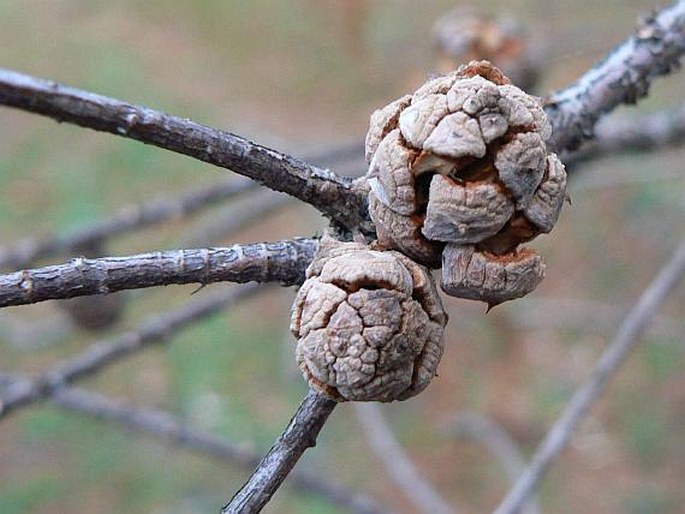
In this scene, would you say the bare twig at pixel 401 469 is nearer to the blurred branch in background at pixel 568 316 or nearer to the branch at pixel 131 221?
the branch at pixel 131 221

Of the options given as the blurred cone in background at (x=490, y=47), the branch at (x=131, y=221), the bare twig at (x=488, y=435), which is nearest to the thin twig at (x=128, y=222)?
the branch at (x=131, y=221)

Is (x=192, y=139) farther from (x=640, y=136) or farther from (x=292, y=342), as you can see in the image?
(x=292, y=342)

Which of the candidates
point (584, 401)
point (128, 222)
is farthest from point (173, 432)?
point (584, 401)

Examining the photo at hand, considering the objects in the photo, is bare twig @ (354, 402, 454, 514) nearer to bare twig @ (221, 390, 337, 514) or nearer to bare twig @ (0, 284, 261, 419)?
bare twig @ (0, 284, 261, 419)

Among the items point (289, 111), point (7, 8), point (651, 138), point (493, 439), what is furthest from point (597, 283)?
point (7, 8)

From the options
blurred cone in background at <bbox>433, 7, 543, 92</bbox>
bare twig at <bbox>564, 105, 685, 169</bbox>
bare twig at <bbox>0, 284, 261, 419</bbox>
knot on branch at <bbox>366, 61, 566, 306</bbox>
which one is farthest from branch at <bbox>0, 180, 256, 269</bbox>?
knot on branch at <bbox>366, 61, 566, 306</bbox>

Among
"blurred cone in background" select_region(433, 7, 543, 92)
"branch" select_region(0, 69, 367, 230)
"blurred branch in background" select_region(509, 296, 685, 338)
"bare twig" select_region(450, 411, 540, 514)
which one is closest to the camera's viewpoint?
"branch" select_region(0, 69, 367, 230)
